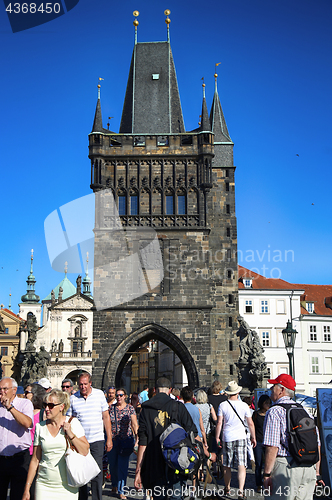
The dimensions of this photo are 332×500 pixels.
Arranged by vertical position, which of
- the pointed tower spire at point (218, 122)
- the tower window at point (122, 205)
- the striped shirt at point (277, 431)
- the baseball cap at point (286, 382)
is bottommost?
the striped shirt at point (277, 431)

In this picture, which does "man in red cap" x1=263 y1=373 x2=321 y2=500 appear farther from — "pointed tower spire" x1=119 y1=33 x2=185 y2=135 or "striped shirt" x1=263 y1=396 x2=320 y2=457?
"pointed tower spire" x1=119 y1=33 x2=185 y2=135

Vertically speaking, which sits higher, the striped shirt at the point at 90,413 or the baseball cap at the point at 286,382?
the baseball cap at the point at 286,382

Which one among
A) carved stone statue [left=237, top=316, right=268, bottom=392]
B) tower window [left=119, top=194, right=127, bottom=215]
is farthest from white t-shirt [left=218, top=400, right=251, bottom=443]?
tower window [left=119, top=194, right=127, bottom=215]

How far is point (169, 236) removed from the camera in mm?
24781

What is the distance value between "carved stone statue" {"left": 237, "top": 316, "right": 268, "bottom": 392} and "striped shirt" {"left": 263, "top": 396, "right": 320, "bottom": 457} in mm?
13235

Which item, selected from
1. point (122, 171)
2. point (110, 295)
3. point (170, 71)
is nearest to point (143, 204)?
point (122, 171)

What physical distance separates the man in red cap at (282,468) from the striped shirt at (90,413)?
2.04 metres

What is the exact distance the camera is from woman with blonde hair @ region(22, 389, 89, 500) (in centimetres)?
452

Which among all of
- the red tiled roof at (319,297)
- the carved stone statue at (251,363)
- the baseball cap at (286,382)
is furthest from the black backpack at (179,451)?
the red tiled roof at (319,297)

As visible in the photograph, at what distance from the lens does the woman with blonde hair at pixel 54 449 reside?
14.8ft

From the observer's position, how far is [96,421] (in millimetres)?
6152

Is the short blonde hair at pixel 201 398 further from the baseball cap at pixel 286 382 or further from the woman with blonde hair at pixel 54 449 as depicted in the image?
the woman with blonde hair at pixel 54 449

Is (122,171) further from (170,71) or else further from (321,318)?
(321,318)

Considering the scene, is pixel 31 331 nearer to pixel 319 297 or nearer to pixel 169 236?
pixel 169 236
